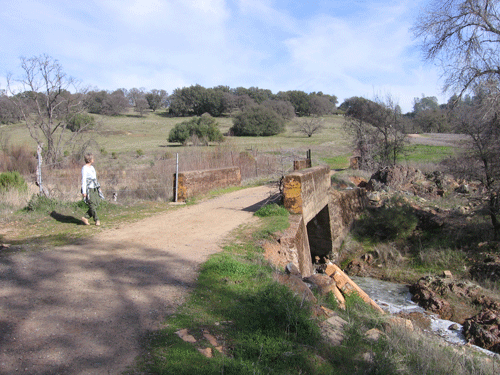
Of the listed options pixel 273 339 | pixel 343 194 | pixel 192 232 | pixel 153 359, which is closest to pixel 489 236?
pixel 343 194

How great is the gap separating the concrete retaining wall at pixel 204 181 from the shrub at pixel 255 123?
41.3 m

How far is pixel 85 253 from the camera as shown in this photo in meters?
6.08

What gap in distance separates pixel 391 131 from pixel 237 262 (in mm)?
20309

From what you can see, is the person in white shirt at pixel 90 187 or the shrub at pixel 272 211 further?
the shrub at pixel 272 211

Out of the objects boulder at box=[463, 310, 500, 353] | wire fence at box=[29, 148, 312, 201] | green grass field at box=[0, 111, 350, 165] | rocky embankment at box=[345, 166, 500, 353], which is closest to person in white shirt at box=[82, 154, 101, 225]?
wire fence at box=[29, 148, 312, 201]

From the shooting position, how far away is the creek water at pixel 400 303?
758 cm

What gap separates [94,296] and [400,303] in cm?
747

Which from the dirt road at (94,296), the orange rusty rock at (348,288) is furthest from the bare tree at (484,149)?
the dirt road at (94,296)

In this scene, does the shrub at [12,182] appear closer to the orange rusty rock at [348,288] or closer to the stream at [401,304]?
the orange rusty rock at [348,288]

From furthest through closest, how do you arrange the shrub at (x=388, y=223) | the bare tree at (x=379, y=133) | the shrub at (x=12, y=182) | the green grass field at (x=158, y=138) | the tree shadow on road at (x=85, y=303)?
1. the green grass field at (x=158, y=138)
2. the bare tree at (x=379, y=133)
3. the shrub at (x=388, y=223)
4. the shrub at (x=12, y=182)
5. the tree shadow on road at (x=85, y=303)

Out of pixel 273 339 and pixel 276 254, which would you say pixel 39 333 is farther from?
pixel 276 254

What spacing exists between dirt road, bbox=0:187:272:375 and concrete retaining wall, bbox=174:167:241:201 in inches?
169

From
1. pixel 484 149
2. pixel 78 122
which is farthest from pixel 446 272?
pixel 78 122

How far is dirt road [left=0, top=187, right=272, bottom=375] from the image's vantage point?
3.11 m
